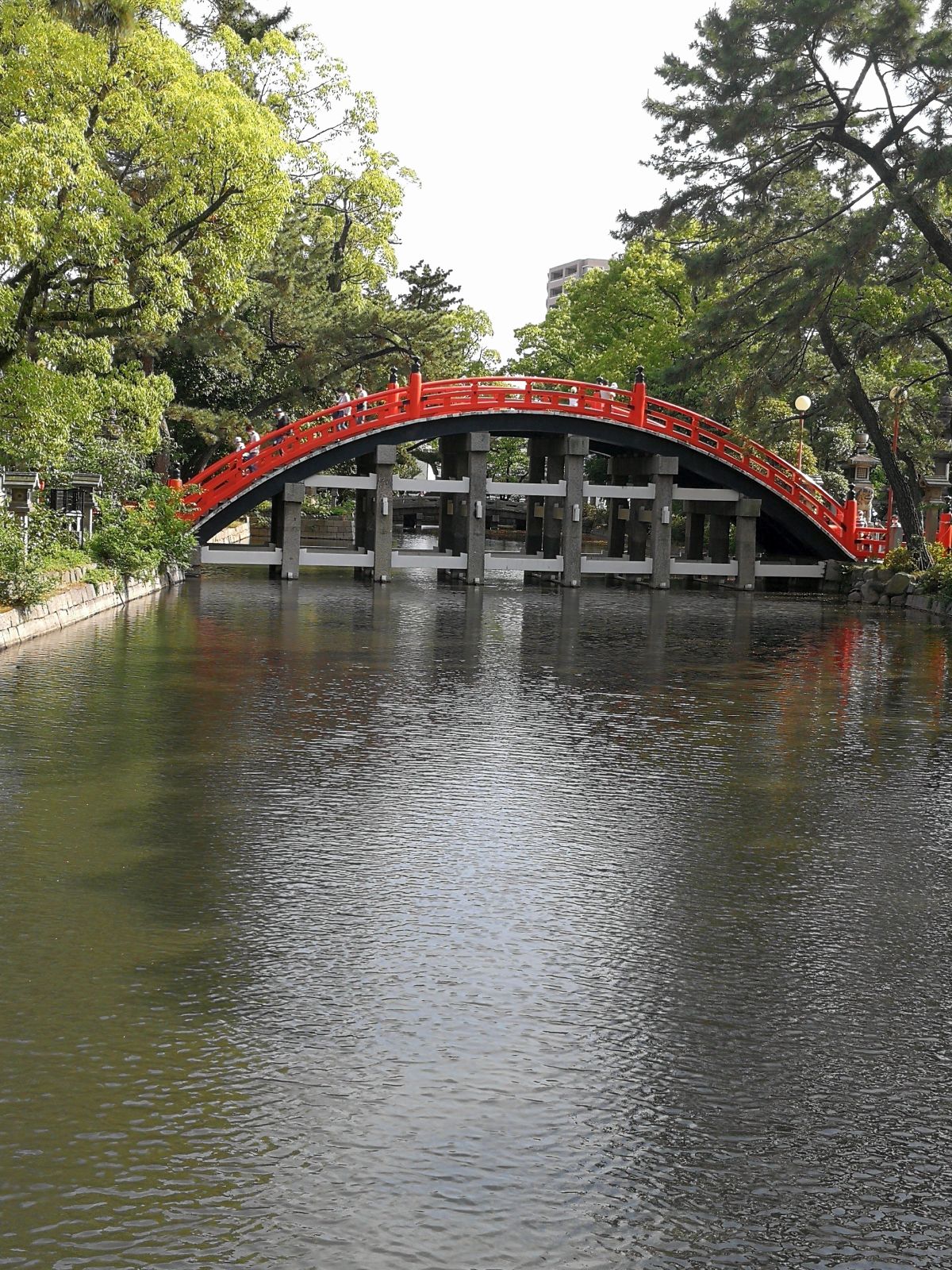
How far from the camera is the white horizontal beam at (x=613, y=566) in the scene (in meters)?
33.8

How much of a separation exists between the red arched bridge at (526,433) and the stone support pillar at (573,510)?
396mm

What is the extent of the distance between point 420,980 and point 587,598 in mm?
23873

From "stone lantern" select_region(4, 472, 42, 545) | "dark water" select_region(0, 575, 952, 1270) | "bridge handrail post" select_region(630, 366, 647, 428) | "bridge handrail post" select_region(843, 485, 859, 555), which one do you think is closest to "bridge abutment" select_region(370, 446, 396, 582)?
"bridge handrail post" select_region(630, 366, 647, 428)

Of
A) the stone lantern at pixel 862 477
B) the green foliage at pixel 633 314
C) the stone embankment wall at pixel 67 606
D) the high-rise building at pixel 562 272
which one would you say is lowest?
the stone embankment wall at pixel 67 606

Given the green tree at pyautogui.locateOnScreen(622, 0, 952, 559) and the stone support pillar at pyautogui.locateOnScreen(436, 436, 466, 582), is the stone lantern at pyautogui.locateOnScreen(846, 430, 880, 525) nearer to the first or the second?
the green tree at pyautogui.locateOnScreen(622, 0, 952, 559)

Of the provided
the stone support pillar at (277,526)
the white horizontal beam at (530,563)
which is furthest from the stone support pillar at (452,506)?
the stone support pillar at (277,526)

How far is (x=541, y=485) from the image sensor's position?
33469mm

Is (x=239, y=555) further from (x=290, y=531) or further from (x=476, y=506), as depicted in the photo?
(x=476, y=506)

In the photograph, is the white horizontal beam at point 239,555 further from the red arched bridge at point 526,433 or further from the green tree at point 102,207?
the green tree at point 102,207

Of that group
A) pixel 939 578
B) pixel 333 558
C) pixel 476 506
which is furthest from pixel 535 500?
pixel 939 578

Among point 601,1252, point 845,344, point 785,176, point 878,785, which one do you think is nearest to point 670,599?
point 845,344

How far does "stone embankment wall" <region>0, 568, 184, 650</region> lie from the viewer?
651 inches

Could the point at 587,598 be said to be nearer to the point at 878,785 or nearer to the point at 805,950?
the point at 878,785

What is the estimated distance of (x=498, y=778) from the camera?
9.82 meters
